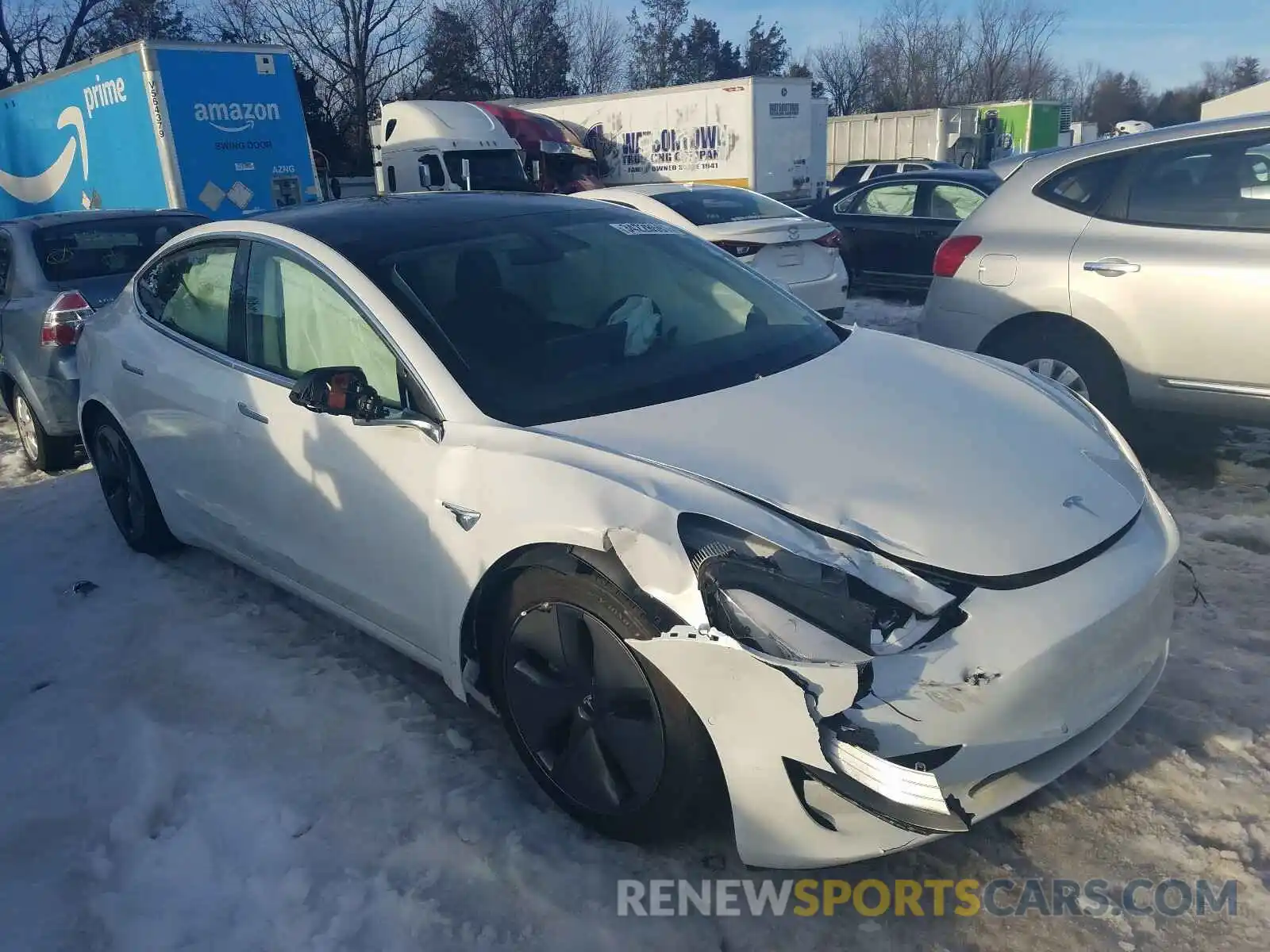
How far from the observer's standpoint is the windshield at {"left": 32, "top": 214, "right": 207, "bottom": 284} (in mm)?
6363

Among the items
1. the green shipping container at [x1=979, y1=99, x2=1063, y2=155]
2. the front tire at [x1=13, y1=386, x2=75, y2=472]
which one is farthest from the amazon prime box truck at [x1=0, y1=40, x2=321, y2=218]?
the green shipping container at [x1=979, y1=99, x2=1063, y2=155]

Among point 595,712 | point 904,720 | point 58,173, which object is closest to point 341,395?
point 595,712

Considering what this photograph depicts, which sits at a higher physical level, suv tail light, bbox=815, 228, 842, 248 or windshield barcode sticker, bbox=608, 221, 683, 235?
windshield barcode sticker, bbox=608, 221, 683, 235

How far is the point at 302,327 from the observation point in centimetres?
337

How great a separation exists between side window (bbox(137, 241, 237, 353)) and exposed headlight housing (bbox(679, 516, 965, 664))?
2427mm

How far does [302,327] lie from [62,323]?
11.2ft

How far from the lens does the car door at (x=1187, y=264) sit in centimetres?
446

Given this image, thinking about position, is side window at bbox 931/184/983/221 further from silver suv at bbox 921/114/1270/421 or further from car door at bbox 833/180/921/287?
silver suv at bbox 921/114/1270/421

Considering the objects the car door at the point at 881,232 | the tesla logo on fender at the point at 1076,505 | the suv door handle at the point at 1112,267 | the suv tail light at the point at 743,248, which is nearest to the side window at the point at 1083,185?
the suv door handle at the point at 1112,267

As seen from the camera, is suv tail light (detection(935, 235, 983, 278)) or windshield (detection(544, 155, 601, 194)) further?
windshield (detection(544, 155, 601, 194))

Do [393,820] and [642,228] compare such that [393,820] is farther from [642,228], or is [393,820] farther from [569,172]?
[569,172]


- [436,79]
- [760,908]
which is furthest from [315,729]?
[436,79]

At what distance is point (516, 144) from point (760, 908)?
18.9m

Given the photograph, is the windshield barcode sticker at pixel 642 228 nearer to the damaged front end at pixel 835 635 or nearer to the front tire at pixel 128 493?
the damaged front end at pixel 835 635
